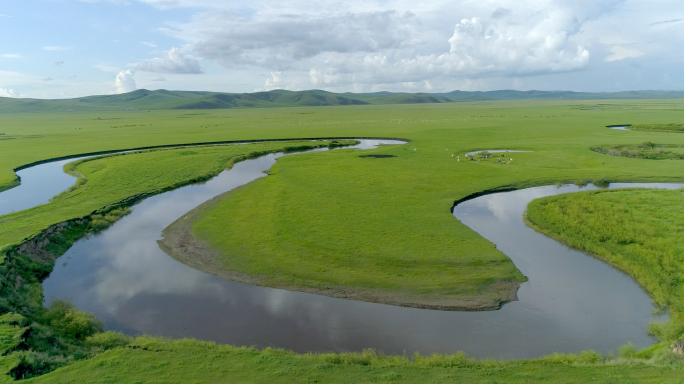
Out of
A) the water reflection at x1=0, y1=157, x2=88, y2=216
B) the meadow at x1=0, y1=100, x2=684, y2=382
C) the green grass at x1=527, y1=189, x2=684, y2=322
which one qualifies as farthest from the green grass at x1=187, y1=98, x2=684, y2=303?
the water reflection at x1=0, y1=157, x2=88, y2=216

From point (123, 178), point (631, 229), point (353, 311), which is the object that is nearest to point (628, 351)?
point (353, 311)

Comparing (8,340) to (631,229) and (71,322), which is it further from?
(631,229)

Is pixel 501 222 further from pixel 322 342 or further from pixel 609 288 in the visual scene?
pixel 322 342

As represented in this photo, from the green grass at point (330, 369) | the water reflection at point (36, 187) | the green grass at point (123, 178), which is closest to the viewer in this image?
the green grass at point (330, 369)

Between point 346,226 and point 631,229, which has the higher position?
point 346,226

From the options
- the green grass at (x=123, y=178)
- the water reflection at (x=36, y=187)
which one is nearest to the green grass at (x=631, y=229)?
the green grass at (x=123, y=178)

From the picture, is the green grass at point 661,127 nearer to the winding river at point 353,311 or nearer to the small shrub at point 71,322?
the winding river at point 353,311

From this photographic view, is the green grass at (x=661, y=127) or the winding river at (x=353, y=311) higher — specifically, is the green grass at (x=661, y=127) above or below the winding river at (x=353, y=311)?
above
